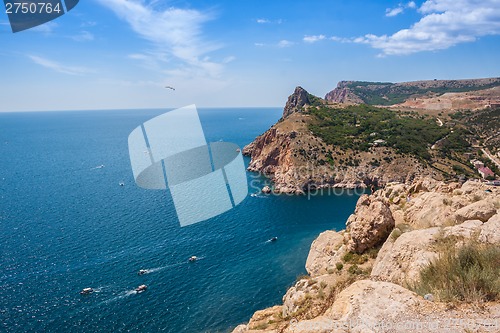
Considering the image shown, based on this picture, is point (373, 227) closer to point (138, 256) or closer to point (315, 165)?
point (138, 256)

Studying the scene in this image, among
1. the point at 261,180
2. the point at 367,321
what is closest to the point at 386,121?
→ the point at 261,180

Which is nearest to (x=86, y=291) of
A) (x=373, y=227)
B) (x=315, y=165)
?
(x=373, y=227)

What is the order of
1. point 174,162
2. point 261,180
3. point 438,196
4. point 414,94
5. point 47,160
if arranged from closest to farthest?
point 438,196 → point 261,180 → point 174,162 → point 47,160 → point 414,94

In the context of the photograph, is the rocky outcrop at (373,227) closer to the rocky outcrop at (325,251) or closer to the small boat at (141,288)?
the rocky outcrop at (325,251)

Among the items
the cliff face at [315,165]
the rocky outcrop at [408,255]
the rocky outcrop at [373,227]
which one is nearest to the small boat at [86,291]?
the rocky outcrop at [373,227]

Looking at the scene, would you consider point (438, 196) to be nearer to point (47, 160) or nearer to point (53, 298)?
point (53, 298)
